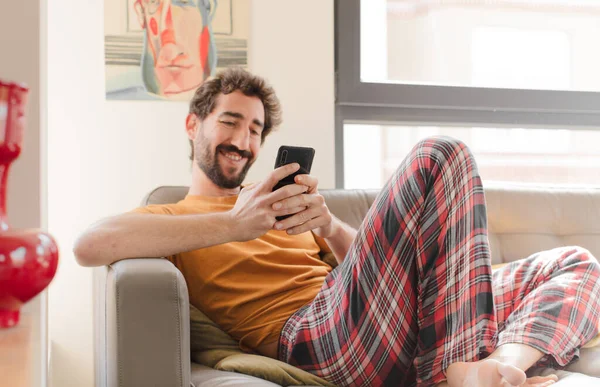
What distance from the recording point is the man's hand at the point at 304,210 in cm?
174

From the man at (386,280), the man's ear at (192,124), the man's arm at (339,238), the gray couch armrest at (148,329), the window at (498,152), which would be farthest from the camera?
the window at (498,152)

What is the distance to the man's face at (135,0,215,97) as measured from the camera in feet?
8.09

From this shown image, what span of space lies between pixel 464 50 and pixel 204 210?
149 centimetres

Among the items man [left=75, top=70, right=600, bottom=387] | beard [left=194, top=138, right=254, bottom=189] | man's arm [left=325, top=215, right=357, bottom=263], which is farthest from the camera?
beard [left=194, top=138, right=254, bottom=189]

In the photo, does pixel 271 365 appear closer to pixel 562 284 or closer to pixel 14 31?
pixel 562 284

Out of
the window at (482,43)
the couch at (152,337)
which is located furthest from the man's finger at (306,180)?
the window at (482,43)

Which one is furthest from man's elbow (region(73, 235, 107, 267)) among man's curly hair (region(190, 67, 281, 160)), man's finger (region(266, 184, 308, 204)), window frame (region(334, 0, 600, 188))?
window frame (region(334, 0, 600, 188))

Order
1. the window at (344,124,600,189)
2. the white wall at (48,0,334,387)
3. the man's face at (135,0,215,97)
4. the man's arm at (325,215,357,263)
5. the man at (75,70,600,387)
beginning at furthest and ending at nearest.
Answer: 1. the window at (344,124,600,189)
2. the man's face at (135,0,215,97)
3. the white wall at (48,0,334,387)
4. the man's arm at (325,215,357,263)
5. the man at (75,70,600,387)

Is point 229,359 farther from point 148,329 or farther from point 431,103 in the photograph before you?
point 431,103

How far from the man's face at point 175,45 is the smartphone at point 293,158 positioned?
875mm

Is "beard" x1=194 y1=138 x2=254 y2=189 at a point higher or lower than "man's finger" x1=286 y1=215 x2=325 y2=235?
higher

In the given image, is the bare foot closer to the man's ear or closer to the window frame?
the man's ear

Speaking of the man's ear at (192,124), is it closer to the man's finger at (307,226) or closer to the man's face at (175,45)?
the man's face at (175,45)

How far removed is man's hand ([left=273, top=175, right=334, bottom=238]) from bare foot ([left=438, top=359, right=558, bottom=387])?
53 cm
